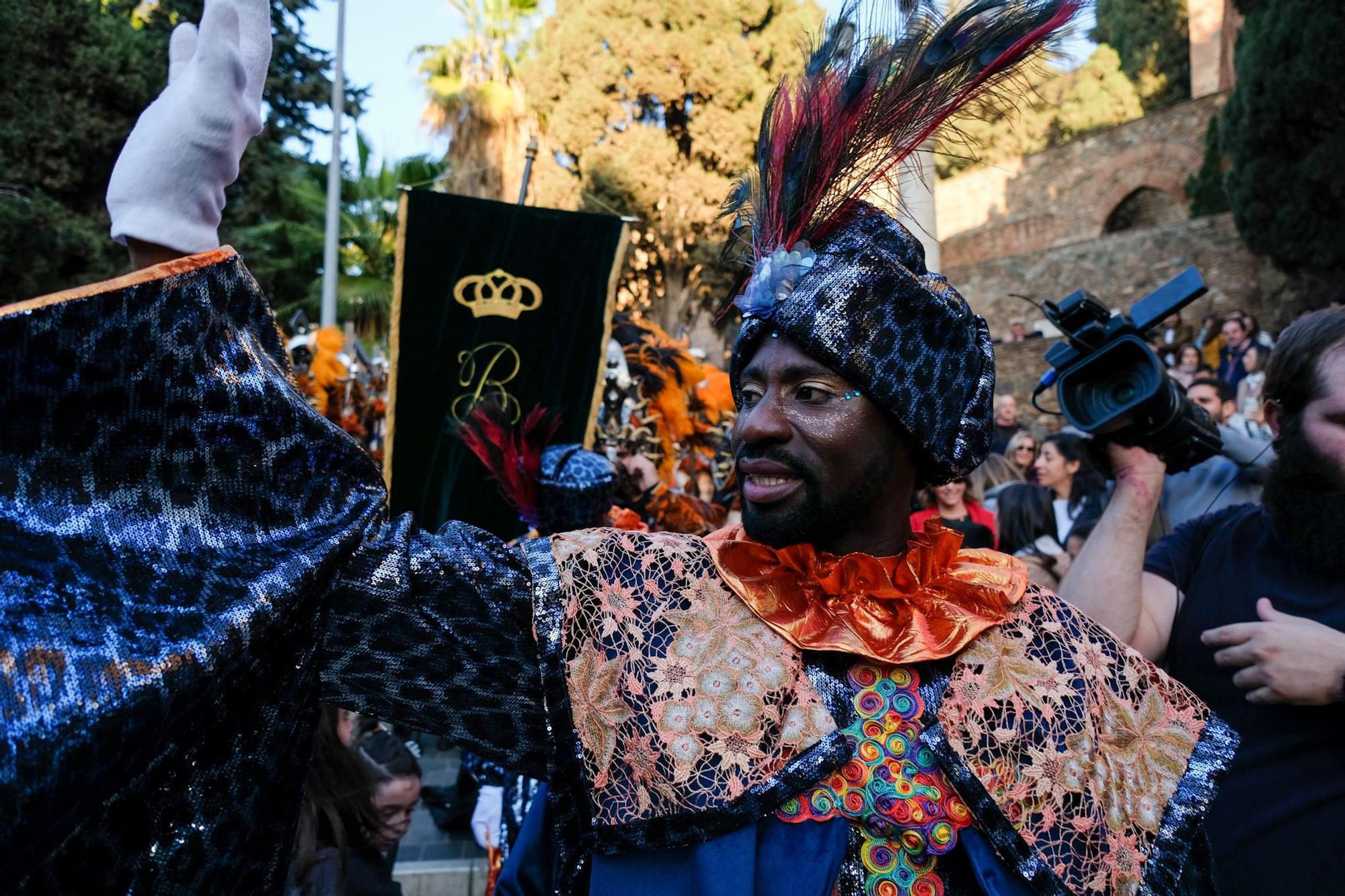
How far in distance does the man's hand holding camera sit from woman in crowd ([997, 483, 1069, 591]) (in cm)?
214

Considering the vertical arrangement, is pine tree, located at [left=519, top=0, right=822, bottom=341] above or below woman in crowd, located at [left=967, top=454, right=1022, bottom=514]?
above

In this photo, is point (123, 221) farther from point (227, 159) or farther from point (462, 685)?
point (462, 685)

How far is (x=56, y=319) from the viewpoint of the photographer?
3.48ft

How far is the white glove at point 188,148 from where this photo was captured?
1222 millimetres

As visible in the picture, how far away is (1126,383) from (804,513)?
42.1 inches

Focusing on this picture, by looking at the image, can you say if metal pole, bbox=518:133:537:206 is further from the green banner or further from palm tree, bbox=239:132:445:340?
palm tree, bbox=239:132:445:340

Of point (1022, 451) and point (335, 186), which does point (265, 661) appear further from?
point (335, 186)

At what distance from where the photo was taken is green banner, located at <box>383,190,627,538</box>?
165 inches

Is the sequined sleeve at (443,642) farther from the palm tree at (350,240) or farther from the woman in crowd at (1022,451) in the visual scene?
the palm tree at (350,240)

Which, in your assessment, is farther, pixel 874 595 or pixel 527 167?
pixel 527 167

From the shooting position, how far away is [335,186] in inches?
508

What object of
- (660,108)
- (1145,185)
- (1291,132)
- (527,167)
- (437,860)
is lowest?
(437,860)

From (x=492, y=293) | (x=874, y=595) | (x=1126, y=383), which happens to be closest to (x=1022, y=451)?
(x=492, y=293)

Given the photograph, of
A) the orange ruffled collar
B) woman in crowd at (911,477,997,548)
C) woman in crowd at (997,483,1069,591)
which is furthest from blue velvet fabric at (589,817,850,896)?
woman in crowd at (997,483,1069,591)
